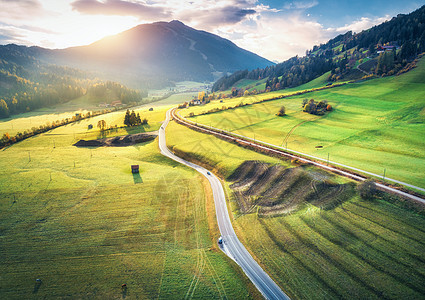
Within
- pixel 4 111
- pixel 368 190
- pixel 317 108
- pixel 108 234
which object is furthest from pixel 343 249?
pixel 4 111

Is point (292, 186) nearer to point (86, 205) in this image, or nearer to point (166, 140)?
point (86, 205)

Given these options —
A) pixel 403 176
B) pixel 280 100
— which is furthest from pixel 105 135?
pixel 403 176

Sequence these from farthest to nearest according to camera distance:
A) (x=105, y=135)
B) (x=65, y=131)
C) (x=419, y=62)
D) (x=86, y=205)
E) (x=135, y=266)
A: (x=419, y=62) → (x=65, y=131) → (x=105, y=135) → (x=86, y=205) → (x=135, y=266)

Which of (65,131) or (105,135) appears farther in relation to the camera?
(65,131)

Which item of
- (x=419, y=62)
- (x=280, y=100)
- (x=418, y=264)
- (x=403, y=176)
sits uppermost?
(x=419, y=62)

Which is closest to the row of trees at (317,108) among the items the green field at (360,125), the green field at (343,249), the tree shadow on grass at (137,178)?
the green field at (360,125)

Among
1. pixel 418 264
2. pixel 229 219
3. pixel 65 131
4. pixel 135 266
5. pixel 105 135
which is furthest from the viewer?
pixel 65 131

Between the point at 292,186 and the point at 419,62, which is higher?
the point at 419,62
